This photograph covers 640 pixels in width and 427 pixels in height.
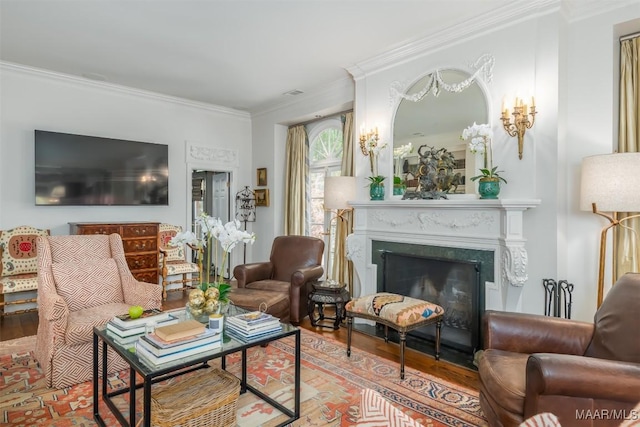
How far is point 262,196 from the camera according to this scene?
5.95 m

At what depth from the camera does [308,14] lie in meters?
3.03

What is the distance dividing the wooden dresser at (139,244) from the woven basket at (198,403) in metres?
2.96

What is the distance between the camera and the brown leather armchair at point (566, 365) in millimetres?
1506

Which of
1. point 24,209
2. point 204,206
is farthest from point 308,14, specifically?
point 204,206

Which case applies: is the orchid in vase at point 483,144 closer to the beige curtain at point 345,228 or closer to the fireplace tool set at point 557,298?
the fireplace tool set at point 557,298

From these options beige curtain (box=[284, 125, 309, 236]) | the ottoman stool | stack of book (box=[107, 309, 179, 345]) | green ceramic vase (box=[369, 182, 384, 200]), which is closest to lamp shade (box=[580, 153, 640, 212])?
green ceramic vase (box=[369, 182, 384, 200])

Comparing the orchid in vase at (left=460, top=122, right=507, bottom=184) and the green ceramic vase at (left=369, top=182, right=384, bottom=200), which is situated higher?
the orchid in vase at (left=460, top=122, right=507, bottom=184)

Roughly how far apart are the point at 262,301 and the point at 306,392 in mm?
1126

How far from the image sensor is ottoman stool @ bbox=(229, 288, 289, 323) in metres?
3.36

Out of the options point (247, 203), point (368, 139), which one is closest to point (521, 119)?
point (368, 139)

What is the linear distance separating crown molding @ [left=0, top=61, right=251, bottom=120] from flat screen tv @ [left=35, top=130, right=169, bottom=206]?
0.70 meters

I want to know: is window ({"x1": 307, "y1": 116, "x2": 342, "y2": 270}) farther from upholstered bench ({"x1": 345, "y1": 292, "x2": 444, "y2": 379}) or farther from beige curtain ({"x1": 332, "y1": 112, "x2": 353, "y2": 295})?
upholstered bench ({"x1": 345, "y1": 292, "x2": 444, "y2": 379})

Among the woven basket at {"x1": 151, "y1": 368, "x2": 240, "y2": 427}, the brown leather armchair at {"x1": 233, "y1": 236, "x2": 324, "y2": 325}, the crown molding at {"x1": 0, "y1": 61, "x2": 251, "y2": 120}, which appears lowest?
the woven basket at {"x1": 151, "y1": 368, "x2": 240, "y2": 427}

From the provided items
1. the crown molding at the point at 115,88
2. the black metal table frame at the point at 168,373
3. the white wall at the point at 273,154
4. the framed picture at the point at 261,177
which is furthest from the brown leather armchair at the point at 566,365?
the crown molding at the point at 115,88
